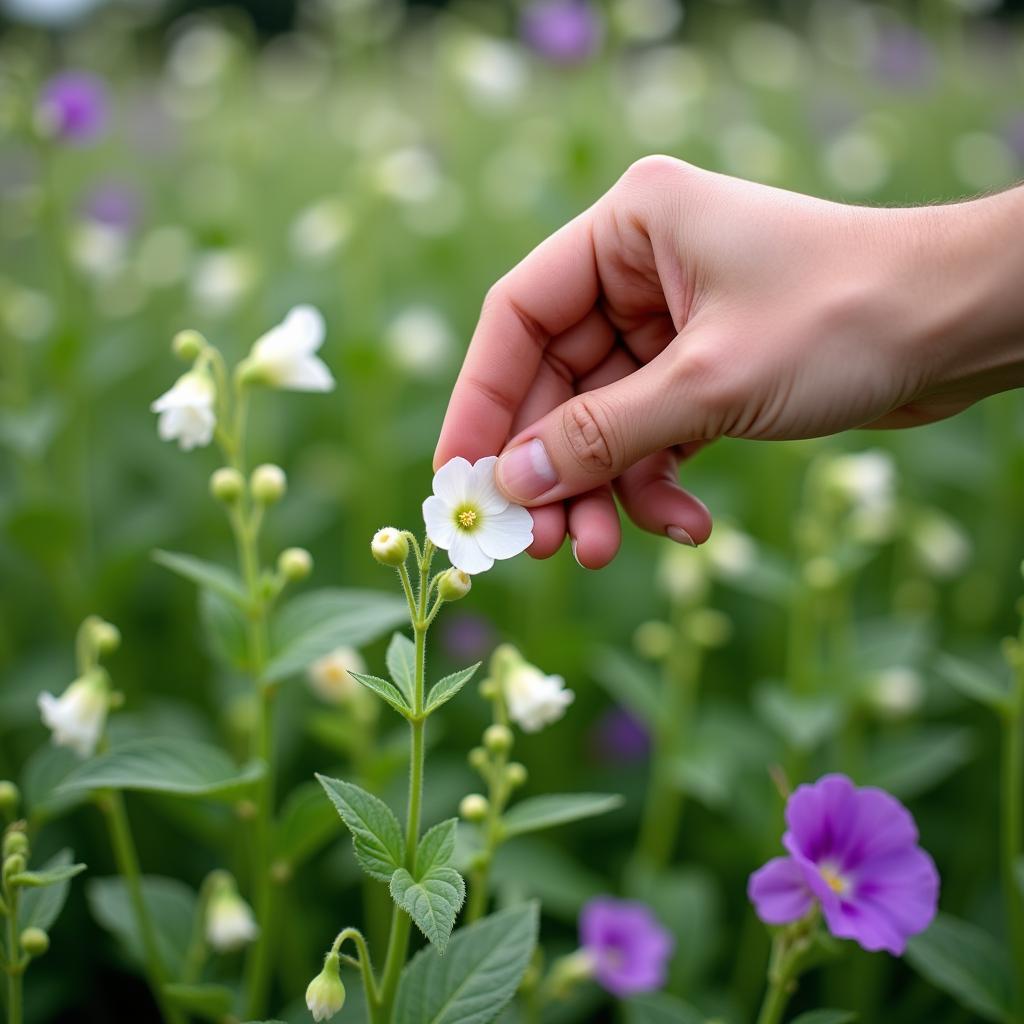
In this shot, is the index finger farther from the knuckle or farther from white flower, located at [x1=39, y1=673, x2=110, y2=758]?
white flower, located at [x1=39, y1=673, x2=110, y2=758]

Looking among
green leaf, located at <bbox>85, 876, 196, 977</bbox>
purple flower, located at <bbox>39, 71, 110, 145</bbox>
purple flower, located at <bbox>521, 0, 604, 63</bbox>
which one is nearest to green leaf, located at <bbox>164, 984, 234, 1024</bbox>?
green leaf, located at <bbox>85, 876, 196, 977</bbox>

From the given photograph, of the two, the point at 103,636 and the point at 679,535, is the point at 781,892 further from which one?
the point at 103,636

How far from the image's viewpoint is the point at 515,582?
2.59 m

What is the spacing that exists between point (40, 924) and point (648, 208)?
115cm

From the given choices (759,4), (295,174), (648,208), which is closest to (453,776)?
(648,208)

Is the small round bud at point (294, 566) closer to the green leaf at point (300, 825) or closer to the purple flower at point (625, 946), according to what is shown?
the green leaf at point (300, 825)

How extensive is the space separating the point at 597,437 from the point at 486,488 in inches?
5.7

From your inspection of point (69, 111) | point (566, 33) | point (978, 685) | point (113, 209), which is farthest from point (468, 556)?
point (113, 209)

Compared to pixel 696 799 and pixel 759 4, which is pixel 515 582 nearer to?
pixel 696 799

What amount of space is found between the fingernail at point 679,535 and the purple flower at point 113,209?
9.73 ft

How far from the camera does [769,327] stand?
3.66 feet

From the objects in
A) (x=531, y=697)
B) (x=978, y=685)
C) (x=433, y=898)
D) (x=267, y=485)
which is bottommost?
(x=978, y=685)

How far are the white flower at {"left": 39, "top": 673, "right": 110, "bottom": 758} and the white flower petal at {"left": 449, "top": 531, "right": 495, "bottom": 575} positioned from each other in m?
0.59

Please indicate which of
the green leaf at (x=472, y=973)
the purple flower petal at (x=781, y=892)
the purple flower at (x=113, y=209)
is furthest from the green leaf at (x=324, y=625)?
the purple flower at (x=113, y=209)
